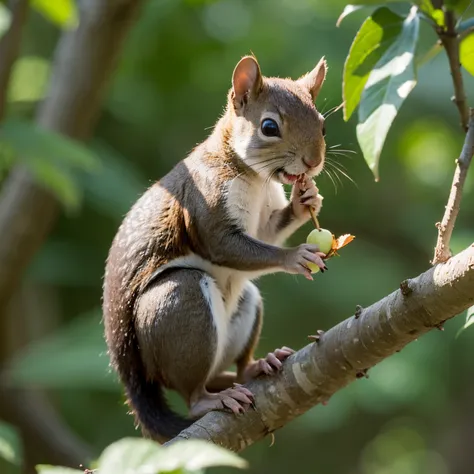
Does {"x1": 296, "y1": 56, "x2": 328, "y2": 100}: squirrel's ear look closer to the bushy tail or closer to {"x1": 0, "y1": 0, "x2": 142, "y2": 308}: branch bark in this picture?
the bushy tail

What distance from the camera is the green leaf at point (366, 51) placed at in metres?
2.89

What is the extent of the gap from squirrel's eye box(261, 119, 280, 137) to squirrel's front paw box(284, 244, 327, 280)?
1.77ft

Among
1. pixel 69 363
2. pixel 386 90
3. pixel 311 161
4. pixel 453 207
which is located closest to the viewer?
pixel 453 207

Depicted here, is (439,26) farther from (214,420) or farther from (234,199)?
(214,420)

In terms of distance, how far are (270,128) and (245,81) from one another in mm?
255

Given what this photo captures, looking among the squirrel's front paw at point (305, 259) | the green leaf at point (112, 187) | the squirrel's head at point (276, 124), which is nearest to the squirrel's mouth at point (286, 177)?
the squirrel's head at point (276, 124)

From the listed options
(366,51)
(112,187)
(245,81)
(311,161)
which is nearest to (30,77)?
(112,187)

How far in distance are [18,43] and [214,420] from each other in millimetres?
3170

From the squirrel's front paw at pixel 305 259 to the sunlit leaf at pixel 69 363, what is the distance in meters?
2.65

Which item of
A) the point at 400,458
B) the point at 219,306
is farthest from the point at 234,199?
the point at 400,458

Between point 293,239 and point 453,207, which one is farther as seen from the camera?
point 293,239

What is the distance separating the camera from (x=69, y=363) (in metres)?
6.01

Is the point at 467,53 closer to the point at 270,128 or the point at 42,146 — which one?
the point at 270,128

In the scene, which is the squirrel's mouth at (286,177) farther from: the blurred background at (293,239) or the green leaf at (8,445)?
the blurred background at (293,239)
